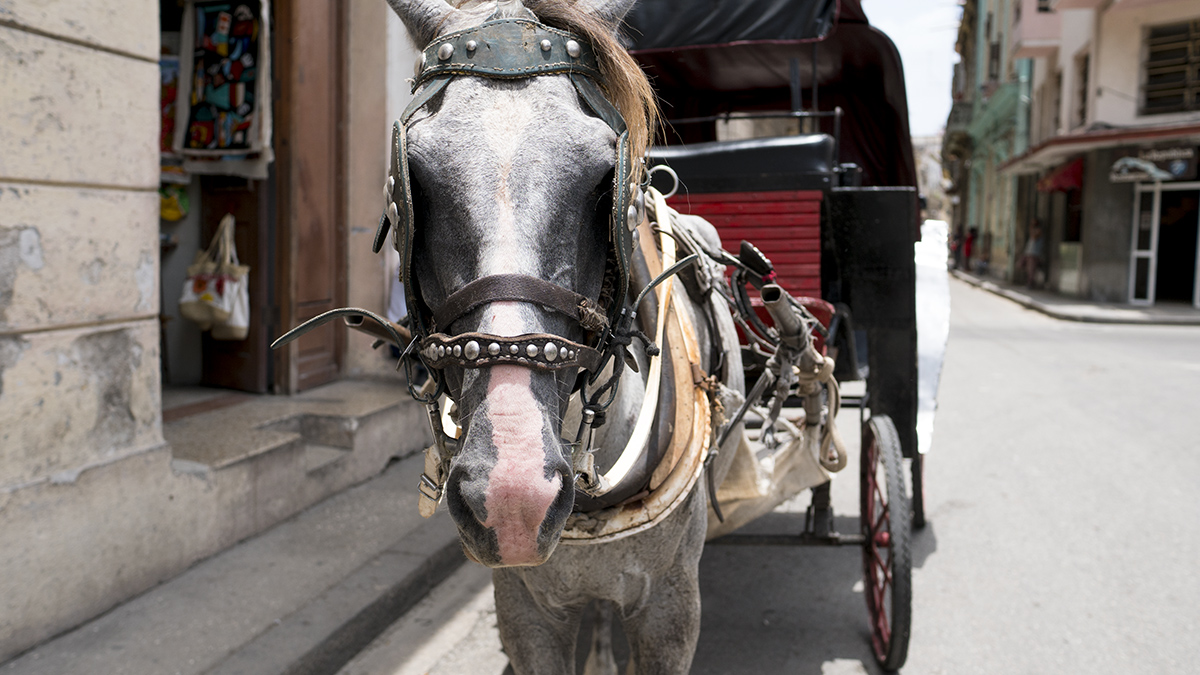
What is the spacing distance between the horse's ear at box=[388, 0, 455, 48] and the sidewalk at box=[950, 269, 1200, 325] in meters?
16.5

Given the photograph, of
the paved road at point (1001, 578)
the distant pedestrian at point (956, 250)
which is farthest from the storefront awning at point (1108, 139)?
the distant pedestrian at point (956, 250)

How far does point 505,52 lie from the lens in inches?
59.1

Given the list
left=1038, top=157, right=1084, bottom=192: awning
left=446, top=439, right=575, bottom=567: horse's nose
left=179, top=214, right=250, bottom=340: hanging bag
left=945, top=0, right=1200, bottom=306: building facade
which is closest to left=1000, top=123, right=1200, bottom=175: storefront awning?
left=945, top=0, right=1200, bottom=306: building facade

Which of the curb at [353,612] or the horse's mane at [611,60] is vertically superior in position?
the horse's mane at [611,60]

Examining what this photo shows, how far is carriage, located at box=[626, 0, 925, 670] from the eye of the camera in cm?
343

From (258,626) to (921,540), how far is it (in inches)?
137

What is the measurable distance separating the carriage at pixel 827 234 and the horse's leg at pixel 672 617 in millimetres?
672

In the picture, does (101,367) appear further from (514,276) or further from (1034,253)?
(1034,253)

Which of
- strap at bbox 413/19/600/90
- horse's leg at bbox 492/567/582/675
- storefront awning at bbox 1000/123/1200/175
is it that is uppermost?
storefront awning at bbox 1000/123/1200/175

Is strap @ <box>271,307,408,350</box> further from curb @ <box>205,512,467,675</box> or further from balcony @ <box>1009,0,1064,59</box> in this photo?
balcony @ <box>1009,0,1064,59</box>

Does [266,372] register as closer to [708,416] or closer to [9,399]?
[9,399]

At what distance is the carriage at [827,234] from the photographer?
3.43 metres

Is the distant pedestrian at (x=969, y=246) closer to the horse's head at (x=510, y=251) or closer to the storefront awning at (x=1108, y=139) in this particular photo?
the storefront awning at (x=1108, y=139)

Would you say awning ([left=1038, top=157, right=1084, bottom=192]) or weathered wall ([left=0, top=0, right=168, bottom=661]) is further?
awning ([left=1038, top=157, right=1084, bottom=192])
